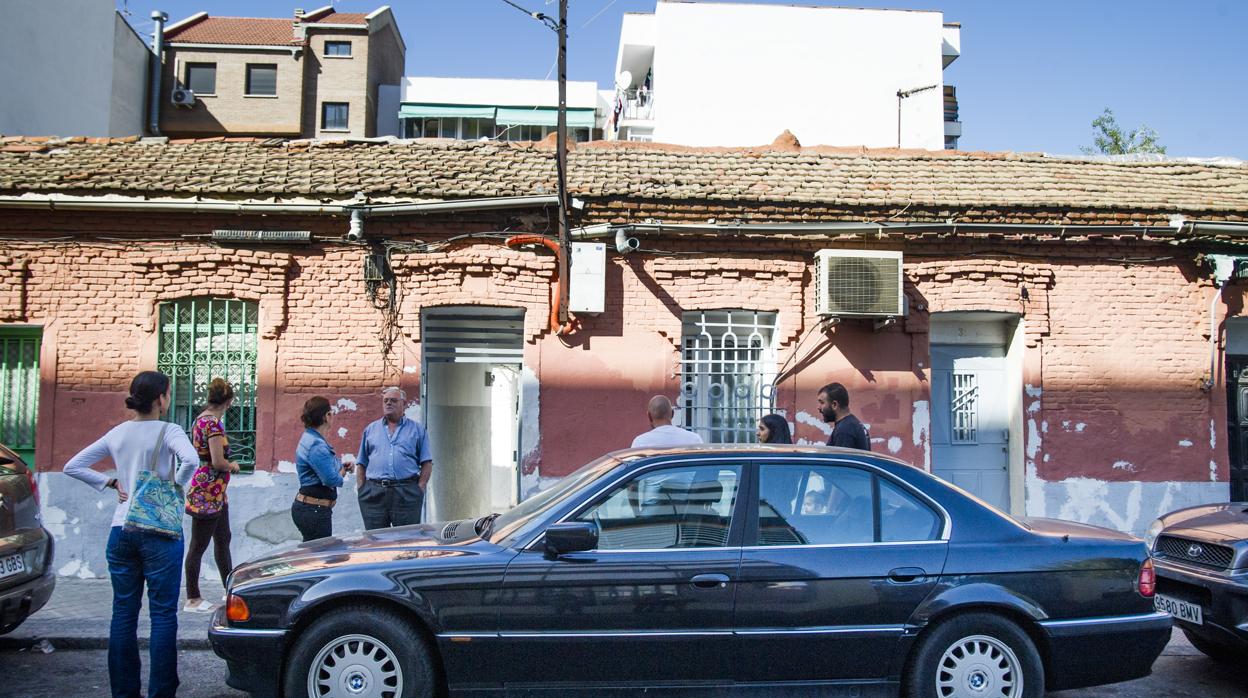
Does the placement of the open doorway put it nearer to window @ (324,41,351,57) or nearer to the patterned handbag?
the patterned handbag

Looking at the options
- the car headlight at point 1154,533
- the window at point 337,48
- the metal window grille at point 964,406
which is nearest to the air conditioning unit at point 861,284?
the metal window grille at point 964,406

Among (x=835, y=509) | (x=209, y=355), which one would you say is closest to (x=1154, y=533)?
(x=835, y=509)

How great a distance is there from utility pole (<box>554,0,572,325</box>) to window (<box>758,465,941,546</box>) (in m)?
4.56

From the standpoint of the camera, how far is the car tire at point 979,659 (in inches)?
176

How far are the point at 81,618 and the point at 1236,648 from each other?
7.95 metres

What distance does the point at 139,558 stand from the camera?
479 cm

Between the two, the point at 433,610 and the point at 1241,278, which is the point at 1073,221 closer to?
the point at 1241,278

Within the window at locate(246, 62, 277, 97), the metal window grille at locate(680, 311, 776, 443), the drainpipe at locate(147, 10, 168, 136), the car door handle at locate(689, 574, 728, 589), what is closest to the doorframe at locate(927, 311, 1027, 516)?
the metal window grille at locate(680, 311, 776, 443)

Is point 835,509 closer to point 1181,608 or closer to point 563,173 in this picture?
point 1181,608

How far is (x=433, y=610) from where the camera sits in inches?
171

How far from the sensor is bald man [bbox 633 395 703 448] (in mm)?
6727

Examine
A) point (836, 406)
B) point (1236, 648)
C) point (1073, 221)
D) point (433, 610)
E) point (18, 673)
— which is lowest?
point (18, 673)

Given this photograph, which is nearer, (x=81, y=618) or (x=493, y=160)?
(x=81, y=618)

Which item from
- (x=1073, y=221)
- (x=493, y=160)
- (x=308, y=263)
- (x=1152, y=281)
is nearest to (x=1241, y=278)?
(x=1152, y=281)
